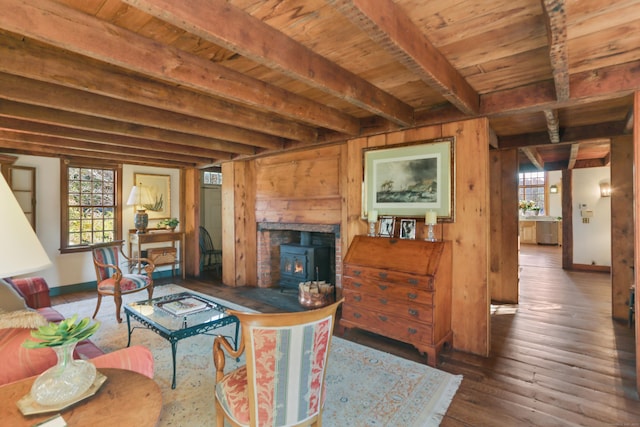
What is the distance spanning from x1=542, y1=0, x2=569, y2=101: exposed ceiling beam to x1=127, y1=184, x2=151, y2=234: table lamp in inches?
228

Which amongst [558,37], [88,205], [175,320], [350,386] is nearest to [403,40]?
[558,37]

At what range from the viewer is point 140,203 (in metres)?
5.62

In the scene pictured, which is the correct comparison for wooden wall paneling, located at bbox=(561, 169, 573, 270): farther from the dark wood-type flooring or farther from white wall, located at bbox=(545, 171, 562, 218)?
white wall, located at bbox=(545, 171, 562, 218)

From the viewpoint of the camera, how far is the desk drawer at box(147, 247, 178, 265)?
562 cm

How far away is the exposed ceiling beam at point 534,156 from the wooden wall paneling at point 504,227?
640mm

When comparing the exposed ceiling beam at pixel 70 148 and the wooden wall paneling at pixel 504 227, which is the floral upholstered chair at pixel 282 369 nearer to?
the wooden wall paneling at pixel 504 227

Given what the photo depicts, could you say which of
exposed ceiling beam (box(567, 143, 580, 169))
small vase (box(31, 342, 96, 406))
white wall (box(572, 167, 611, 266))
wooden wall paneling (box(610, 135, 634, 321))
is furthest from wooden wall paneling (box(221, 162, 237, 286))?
white wall (box(572, 167, 611, 266))

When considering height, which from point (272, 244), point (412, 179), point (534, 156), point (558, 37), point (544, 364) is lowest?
point (544, 364)

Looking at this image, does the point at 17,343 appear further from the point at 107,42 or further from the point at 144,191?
the point at 144,191

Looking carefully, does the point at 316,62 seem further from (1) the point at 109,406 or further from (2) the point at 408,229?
(1) the point at 109,406

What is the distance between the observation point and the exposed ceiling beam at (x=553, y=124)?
9.62 ft

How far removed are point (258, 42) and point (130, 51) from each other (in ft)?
2.53

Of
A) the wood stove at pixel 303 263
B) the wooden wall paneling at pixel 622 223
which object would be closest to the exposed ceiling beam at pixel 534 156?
the wooden wall paneling at pixel 622 223

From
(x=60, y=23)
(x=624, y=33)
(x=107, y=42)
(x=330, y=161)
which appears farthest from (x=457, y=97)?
(x=60, y=23)
